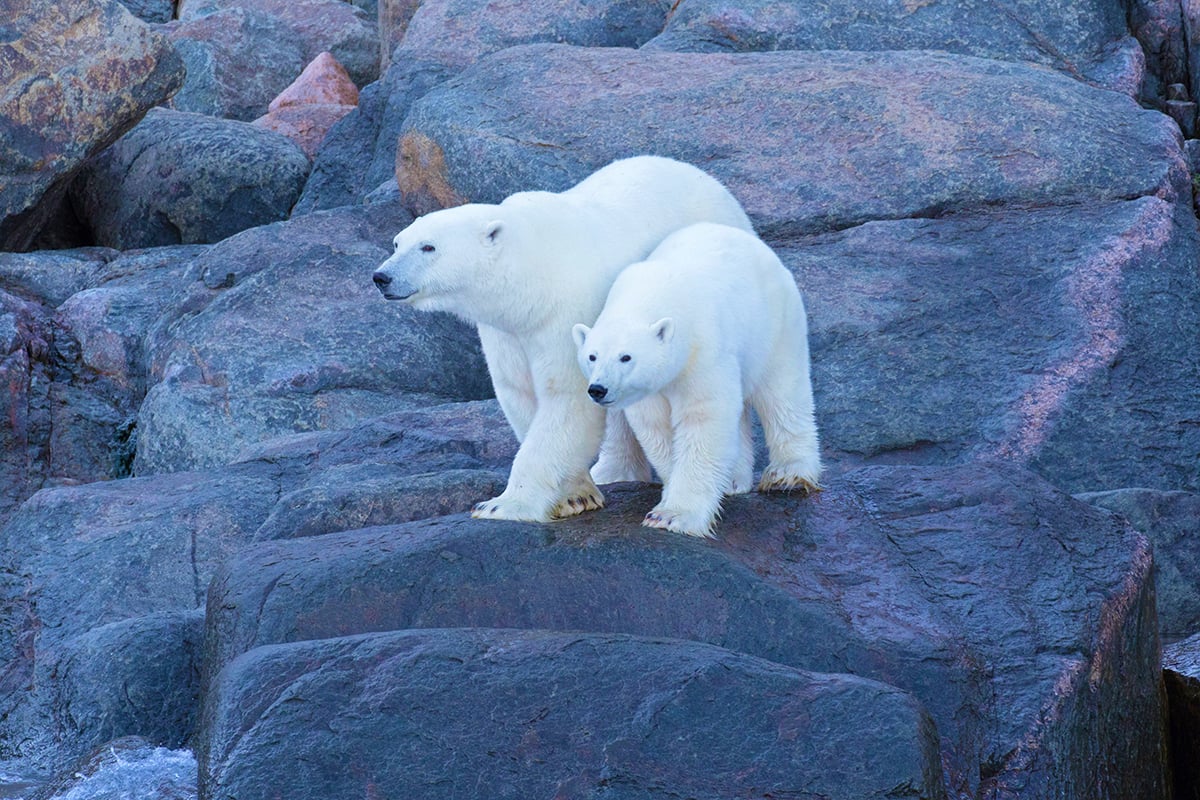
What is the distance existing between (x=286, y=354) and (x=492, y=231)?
14.9ft

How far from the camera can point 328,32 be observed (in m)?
20.5

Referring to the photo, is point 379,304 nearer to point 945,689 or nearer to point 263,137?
point 263,137

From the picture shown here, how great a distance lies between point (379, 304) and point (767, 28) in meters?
4.07

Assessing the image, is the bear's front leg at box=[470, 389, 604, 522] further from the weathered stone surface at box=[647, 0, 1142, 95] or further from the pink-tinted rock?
the pink-tinted rock

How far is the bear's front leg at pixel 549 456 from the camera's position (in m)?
5.50

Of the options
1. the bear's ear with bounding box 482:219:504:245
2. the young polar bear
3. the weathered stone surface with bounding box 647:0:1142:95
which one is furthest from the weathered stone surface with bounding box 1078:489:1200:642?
the weathered stone surface with bounding box 647:0:1142:95

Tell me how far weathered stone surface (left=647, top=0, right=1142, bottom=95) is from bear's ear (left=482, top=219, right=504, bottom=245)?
695 cm

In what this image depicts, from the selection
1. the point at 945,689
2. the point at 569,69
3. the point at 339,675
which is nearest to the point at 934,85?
the point at 569,69

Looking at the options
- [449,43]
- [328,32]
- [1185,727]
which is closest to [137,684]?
[1185,727]

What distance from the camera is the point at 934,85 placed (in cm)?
1020

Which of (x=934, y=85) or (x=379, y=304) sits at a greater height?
(x=934, y=85)

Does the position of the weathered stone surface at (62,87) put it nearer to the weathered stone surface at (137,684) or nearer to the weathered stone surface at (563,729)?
the weathered stone surface at (137,684)

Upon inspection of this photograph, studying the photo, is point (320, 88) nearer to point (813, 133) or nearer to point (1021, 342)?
point (813, 133)

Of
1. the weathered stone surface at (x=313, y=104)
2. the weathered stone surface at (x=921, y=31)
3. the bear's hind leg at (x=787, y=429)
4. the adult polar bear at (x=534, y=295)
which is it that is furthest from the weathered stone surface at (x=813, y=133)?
the weathered stone surface at (x=313, y=104)
